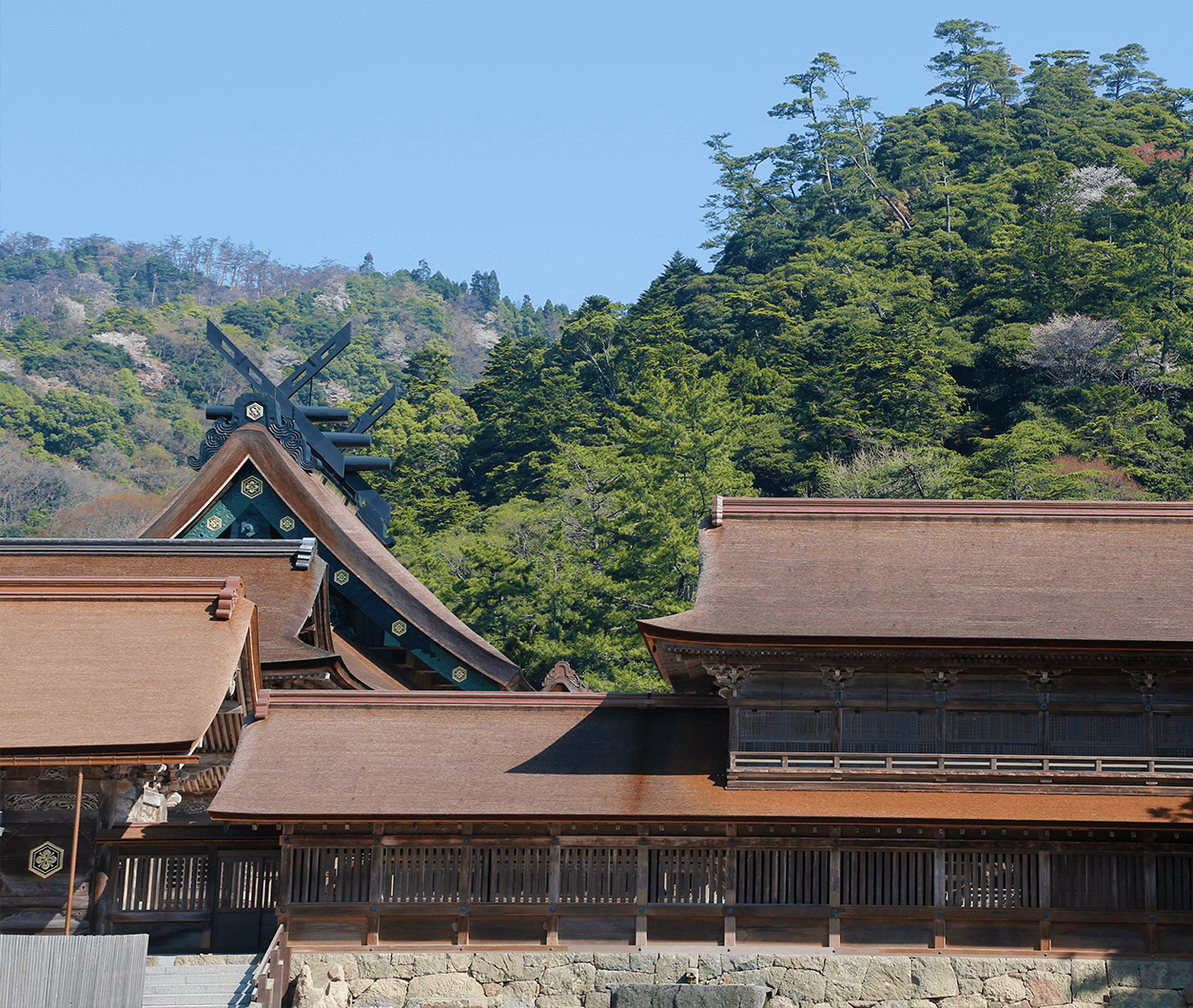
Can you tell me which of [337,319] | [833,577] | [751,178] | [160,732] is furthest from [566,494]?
[337,319]

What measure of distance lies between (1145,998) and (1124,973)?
0.38 m

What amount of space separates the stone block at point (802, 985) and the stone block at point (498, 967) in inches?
131

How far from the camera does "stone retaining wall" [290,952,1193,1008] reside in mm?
18156

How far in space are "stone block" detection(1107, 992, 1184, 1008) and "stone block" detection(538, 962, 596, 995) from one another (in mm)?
6673

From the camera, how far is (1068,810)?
1841cm

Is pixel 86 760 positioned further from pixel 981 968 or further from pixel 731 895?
pixel 981 968

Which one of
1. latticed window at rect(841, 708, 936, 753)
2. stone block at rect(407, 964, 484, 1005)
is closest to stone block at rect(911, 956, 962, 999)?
latticed window at rect(841, 708, 936, 753)

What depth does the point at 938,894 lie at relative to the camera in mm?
18516

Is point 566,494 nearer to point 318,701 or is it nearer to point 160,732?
point 318,701

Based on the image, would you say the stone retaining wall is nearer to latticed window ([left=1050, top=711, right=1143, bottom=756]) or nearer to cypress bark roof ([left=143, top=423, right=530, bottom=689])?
latticed window ([left=1050, top=711, right=1143, bottom=756])

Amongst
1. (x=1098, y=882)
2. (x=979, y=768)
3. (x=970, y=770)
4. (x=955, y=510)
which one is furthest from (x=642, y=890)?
(x=955, y=510)

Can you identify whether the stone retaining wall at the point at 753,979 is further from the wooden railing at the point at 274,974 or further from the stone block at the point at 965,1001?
the wooden railing at the point at 274,974

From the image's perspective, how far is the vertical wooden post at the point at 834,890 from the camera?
1848 cm

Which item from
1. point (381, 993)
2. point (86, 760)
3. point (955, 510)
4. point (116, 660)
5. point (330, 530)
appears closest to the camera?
point (86, 760)
